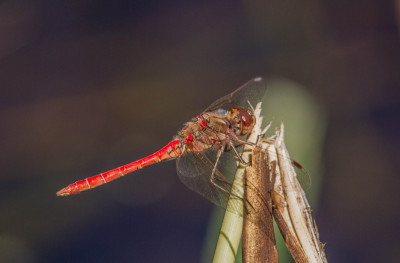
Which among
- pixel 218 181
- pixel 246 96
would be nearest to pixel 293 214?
pixel 218 181

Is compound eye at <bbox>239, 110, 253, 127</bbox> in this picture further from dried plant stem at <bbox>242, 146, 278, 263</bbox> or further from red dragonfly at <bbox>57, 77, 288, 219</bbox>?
dried plant stem at <bbox>242, 146, 278, 263</bbox>

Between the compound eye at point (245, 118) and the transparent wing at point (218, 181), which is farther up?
the compound eye at point (245, 118)

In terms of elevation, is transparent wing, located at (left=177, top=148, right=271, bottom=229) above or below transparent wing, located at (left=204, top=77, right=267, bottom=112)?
below

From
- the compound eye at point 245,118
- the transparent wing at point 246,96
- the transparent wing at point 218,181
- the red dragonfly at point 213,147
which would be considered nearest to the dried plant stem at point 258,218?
the transparent wing at point 218,181

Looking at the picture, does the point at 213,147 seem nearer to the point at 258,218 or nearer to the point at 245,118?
the point at 245,118

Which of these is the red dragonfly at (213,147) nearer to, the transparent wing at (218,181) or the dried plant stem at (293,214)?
the transparent wing at (218,181)

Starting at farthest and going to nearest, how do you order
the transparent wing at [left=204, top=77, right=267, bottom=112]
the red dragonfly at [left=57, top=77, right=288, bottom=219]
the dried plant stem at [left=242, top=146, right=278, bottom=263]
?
the transparent wing at [left=204, top=77, right=267, bottom=112] < the red dragonfly at [left=57, top=77, right=288, bottom=219] < the dried plant stem at [left=242, top=146, right=278, bottom=263]

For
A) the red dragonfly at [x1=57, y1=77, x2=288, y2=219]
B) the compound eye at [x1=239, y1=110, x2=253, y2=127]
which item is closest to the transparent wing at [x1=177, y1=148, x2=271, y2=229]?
the red dragonfly at [x1=57, y1=77, x2=288, y2=219]
